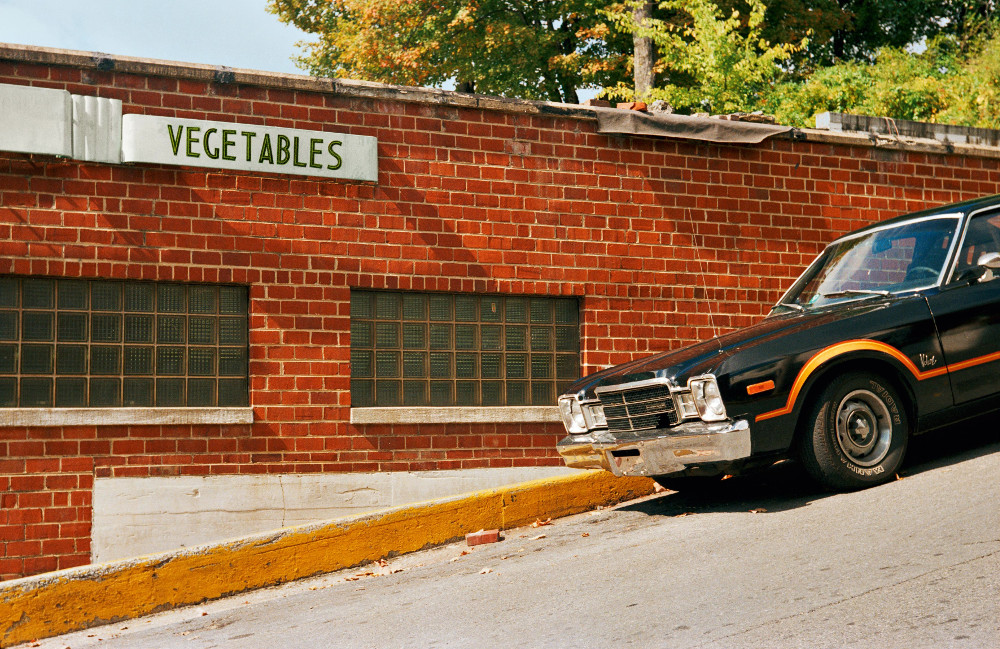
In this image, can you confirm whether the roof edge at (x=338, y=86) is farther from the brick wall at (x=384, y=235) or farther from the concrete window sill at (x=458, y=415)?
the concrete window sill at (x=458, y=415)

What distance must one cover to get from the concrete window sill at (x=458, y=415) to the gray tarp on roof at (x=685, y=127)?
2946 millimetres

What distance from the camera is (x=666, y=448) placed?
282 inches

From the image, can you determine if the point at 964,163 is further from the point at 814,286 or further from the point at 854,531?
the point at 854,531

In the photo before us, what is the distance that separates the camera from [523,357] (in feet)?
34.8

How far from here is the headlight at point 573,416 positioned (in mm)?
8094

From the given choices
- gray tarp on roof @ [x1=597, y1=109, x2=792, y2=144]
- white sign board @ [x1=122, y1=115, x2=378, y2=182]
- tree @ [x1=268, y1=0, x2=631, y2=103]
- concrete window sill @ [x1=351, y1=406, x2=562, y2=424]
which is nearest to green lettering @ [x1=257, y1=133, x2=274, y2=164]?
white sign board @ [x1=122, y1=115, x2=378, y2=182]

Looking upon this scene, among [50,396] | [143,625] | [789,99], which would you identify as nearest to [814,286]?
[143,625]

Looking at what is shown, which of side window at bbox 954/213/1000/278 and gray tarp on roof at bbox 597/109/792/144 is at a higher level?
gray tarp on roof at bbox 597/109/792/144

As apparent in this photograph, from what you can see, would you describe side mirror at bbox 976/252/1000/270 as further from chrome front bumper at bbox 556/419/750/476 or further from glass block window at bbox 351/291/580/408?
glass block window at bbox 351/291/580/408

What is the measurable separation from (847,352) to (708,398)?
104 cm

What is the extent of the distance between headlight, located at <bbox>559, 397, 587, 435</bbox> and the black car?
1 cm

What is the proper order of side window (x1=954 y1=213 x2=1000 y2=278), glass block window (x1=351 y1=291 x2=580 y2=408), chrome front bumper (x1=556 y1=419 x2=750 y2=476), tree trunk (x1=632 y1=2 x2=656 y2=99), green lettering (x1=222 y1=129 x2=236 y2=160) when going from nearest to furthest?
chrome front bumper (x1=556 y1=419 x2=750 y2=476) → side window (x1=954 y1=213 x2=1000 y2=278) → green lettering (x1=222 y1=129 x2=236 y2=160) → glass block window (x1=351 y1=291 x2=580 y2=408) → tree trunk (x1=632 y1=2 x2=656 y2=99)

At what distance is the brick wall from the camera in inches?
356

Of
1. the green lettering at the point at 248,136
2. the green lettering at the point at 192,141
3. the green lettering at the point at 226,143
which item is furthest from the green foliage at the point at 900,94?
the green lettering at the point at 192,141
